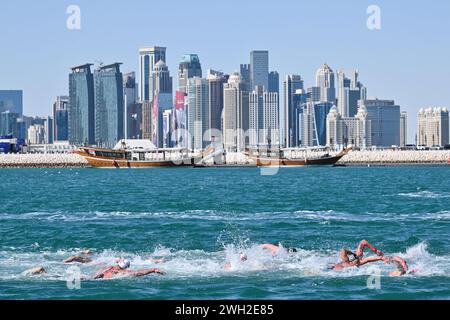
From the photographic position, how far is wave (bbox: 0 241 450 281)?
30.3 meters

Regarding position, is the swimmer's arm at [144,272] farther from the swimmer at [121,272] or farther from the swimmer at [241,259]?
the swimmer at [241,259]

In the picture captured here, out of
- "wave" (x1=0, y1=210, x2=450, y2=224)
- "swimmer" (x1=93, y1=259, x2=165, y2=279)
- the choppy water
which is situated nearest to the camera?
the choppy water

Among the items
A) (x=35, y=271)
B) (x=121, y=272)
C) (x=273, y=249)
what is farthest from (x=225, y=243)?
(x=35, y=271)

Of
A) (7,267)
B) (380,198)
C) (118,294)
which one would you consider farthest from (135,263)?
(380,198)

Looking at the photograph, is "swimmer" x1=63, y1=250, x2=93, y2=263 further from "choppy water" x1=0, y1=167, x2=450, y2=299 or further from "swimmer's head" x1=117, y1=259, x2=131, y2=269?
"swimmer's head" x1=117, y1=259, x2=131, y2=269

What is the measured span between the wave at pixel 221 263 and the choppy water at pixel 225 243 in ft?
0.13

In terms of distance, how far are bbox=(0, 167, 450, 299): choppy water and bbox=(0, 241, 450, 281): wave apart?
4cm

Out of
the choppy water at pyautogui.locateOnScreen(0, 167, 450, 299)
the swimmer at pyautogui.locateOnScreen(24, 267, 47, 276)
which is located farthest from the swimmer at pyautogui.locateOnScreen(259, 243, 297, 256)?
the swimmer at pyautogui.locateOnScreen(24, 267, 47, 276)

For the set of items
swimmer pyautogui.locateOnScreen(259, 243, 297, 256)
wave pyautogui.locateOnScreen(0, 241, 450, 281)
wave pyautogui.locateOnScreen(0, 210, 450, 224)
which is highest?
swimmer pyautogui.locateOnScreen(259, 243, 297, 256)

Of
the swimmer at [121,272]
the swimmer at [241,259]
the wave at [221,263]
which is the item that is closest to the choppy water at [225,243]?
the wave at [221,263]

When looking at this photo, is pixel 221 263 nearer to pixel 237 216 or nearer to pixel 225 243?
pixel 225 243
